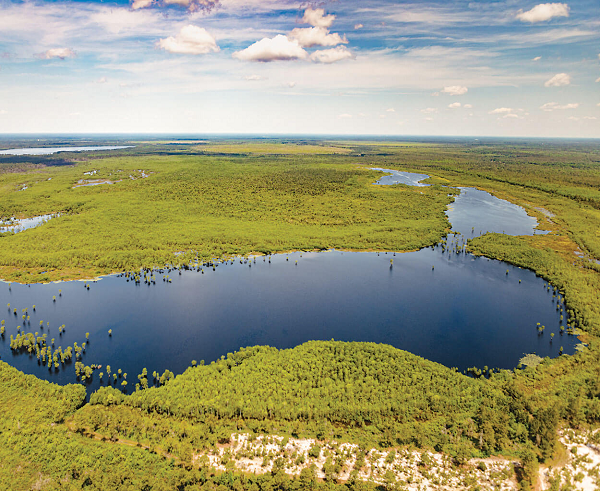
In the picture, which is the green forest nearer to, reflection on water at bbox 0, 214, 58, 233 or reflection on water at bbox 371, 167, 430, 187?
reflection on water at bbox 0, 214, 58, 233

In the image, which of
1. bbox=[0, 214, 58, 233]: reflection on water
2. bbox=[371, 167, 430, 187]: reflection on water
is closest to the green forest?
bbox=[0, 214, 58, 233]: reflection on water

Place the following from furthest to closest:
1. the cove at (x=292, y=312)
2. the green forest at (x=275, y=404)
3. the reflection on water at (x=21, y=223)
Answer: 1. the reflection on water at (x=21, y=223)
2. the cove at (x=292, y=312)
3. the green forest at (x=275, y=404)

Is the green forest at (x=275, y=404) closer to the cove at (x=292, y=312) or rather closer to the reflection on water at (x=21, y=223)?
the cove at (x=292, y=312)

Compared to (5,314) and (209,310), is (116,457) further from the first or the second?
(5,314)

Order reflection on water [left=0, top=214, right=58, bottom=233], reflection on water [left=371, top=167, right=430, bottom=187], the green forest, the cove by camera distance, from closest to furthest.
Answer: the green forest, the cove, reflection on water [left=0, top=214, right=58, bottom=233], reflection on water [left=371, top=167, right=430, bottom=187]

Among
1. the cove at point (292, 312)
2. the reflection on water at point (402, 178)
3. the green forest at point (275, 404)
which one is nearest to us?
the green forest at point (275, 404)

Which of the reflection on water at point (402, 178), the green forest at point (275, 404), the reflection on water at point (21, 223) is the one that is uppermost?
the reflection on water at point (402, 178)

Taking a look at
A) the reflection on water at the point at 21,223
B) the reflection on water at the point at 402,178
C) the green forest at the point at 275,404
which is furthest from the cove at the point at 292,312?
the reflection on water at the point at 402,178

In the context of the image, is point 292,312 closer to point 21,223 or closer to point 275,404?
point 275,404
